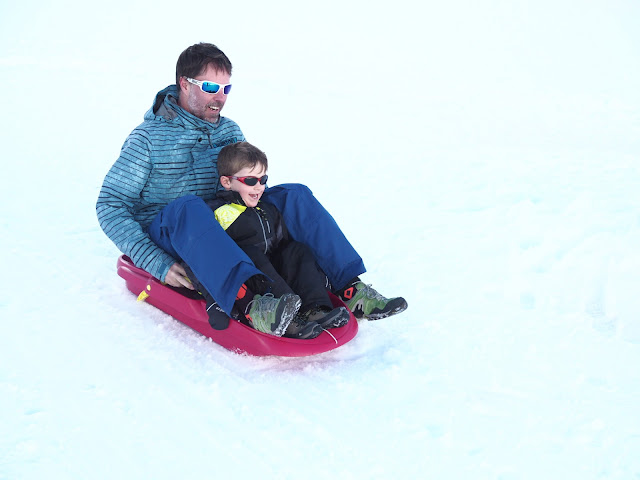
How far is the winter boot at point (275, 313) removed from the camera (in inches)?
95.9

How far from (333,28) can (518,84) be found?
19.8 ft

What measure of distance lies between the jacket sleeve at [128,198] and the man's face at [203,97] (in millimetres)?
273

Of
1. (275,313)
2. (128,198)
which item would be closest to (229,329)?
(275,313)

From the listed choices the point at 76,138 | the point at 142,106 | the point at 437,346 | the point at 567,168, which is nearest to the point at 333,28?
the point at 142,106

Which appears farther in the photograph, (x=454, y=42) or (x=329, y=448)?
(x=454, y=42)

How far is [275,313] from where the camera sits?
96.3 inches

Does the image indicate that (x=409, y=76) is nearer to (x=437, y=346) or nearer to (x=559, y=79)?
(x=559, y=79)

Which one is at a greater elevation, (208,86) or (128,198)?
(208,86)

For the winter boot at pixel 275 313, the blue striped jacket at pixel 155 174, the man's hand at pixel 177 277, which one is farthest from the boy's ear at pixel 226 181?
the winter boot at pixel 275 313

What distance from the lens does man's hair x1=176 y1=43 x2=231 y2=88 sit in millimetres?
3040

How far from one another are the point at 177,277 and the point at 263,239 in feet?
1.33

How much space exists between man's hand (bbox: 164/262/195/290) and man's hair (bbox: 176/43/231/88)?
3.06 ft

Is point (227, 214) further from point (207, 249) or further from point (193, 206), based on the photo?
point (207, 249)

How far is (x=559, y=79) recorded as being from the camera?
10945 mm
